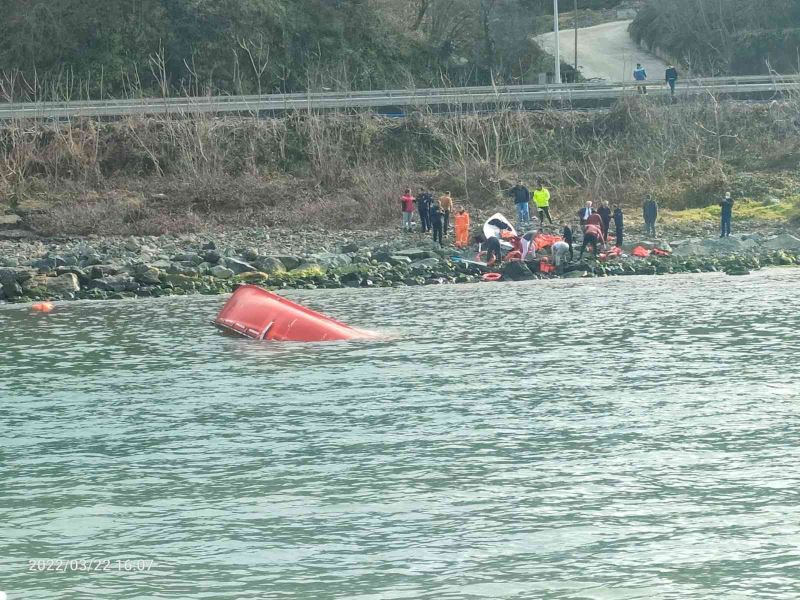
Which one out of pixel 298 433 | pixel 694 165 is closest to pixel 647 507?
pixel 298 433

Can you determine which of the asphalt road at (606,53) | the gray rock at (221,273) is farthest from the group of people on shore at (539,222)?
the asphalt road at (606,53)

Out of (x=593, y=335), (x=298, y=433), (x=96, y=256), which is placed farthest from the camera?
(x=96, y=256)

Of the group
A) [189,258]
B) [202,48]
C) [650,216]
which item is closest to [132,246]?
[189,258]

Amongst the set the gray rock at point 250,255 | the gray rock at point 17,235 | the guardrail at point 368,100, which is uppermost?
the guardrail at point 368,100

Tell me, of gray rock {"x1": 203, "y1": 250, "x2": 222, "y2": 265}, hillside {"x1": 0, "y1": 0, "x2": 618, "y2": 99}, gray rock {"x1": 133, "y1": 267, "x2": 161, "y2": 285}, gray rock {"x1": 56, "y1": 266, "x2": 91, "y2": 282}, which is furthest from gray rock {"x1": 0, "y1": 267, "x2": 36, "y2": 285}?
hillside {"x1": 0, "y1": 0, "x2": 618, "y2": 99}

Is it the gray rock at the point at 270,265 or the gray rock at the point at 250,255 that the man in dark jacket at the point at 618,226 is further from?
the gray rock at the point at 250,255

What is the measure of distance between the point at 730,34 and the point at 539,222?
39183mm

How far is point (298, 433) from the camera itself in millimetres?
17391

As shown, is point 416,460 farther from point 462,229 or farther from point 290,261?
point 462,229

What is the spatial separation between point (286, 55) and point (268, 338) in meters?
40.2

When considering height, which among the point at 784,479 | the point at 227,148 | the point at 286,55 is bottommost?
the point at 784,479

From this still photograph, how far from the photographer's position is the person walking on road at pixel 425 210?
39.6 meters

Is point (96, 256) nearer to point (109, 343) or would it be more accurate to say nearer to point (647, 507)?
point (109, 343)

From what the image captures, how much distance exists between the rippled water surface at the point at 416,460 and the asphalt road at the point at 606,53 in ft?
161
